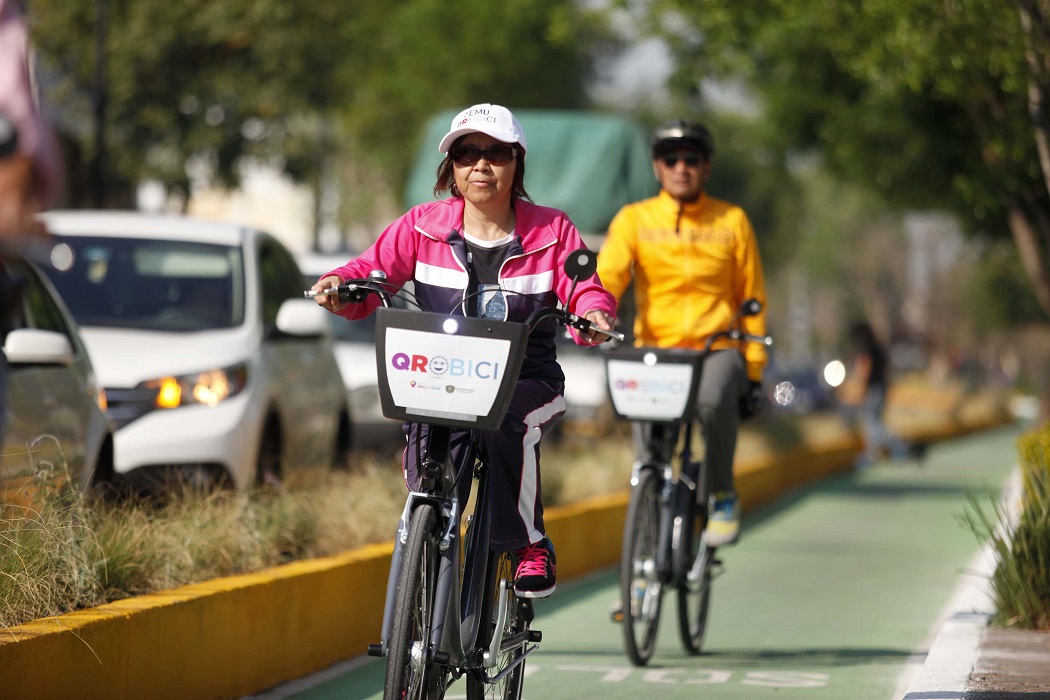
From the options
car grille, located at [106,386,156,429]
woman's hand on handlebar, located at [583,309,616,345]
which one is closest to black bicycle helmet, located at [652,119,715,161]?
car grille, located at [106,386,156,429]

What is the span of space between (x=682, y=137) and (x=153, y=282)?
3.51 meters

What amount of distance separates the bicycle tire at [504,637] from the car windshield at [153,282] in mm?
4682

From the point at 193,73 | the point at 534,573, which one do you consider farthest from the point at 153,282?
the point at 193,73

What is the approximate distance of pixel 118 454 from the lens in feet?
28.6

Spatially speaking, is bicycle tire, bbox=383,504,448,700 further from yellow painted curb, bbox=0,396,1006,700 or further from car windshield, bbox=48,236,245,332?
car windshield, bbox=48,236,245,332

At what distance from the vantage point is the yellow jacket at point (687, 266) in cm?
779

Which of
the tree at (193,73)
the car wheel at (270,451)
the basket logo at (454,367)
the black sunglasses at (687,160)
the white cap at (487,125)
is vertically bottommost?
the car wheel at (270,451)

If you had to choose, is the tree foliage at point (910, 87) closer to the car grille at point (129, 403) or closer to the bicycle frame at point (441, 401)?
the car grille at point (129, 403)

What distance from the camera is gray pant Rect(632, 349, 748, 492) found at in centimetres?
762

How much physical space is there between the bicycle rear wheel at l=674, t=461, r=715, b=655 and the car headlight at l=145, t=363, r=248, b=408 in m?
2.59

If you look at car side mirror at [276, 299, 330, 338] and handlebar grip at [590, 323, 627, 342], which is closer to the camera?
handlebar grip at [590, 323, 627, 342]

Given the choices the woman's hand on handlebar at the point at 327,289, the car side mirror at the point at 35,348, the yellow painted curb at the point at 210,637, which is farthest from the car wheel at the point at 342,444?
the woman's hand on handlebar at the point at 327,289

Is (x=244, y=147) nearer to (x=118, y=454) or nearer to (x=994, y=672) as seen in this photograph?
(x=118, y=454)

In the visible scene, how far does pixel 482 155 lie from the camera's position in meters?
5.13
